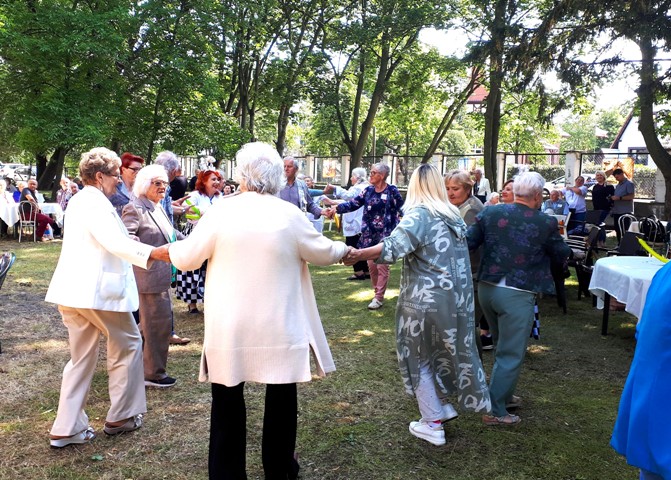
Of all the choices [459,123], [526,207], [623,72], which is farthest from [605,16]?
[459,123]

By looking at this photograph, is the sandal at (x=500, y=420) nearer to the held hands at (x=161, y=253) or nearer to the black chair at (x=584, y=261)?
the held hands at (x=161, y=253)

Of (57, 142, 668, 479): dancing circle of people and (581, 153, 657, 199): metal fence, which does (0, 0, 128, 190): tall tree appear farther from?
(581, 153, 657, 199): metal fence

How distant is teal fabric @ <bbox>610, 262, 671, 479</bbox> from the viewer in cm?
173

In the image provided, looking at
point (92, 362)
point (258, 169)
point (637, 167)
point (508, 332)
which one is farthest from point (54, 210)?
point (637, 167)

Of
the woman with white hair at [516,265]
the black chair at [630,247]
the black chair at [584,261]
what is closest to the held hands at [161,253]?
the woman with white hair at [516,265]

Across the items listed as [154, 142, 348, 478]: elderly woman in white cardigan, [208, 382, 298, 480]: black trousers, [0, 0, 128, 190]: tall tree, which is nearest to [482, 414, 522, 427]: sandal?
[208, 382, 298, 480]: black trousers

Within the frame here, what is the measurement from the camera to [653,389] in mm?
1767

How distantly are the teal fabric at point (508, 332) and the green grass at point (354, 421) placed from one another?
0.32 meters

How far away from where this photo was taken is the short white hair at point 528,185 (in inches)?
165

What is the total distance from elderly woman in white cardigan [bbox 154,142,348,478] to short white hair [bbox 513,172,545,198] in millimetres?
1746

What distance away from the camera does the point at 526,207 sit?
4.22 metres

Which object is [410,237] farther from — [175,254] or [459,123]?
[459,123]

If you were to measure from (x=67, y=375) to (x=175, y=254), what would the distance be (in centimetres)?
140

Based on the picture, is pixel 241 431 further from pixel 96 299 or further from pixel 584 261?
pixel 584 261
